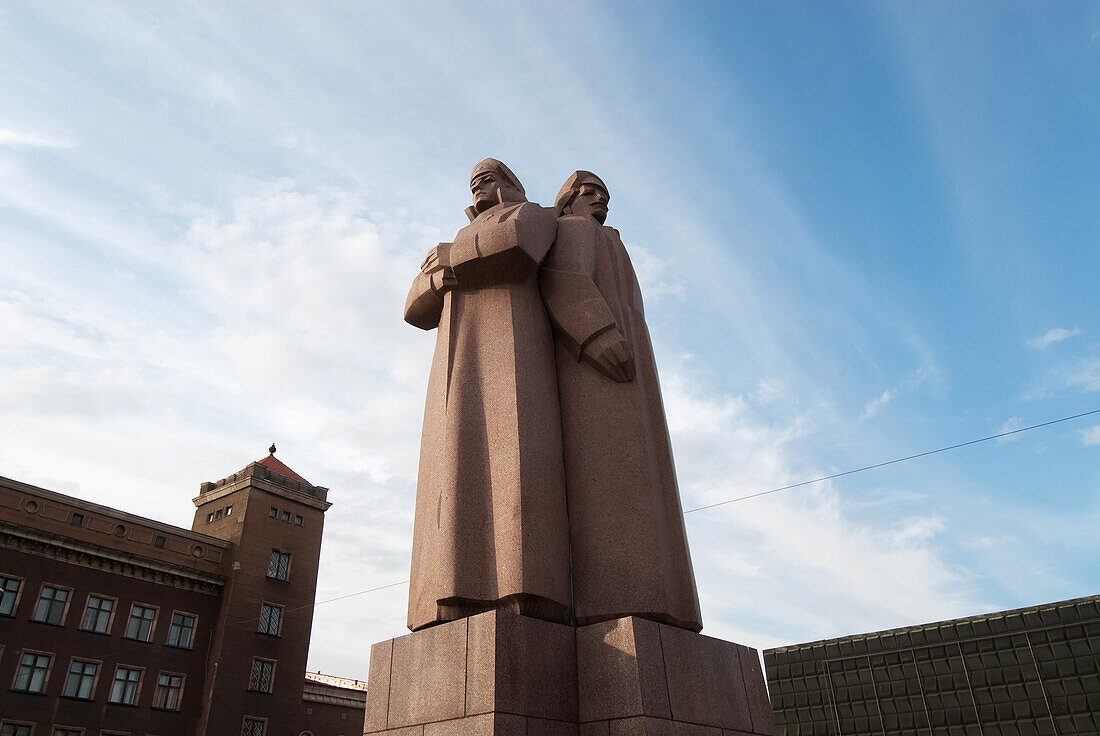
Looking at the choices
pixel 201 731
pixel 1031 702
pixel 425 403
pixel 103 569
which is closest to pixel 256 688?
pixel 201 731

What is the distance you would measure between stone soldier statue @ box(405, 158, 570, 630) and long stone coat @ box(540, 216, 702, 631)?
17cm

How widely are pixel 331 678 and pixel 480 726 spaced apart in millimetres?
54466

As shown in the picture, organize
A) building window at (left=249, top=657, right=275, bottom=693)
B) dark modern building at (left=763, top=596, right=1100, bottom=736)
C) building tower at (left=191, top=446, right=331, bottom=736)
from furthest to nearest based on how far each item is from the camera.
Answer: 1. dark modern building at (left=763, top=596, right=1100, bottom=736)
2. building window at (left=249, top=657, right=275, bottom=693)
3. building tower at (left=191, top=446, right=331, bottom=736)

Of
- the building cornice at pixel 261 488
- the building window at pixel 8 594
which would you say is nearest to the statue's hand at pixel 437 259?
the building window at pixel 8 594

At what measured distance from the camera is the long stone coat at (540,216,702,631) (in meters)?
5.71

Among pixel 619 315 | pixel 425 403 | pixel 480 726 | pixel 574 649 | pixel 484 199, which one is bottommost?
pixel 480 726

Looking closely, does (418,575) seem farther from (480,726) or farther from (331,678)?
(331,678)

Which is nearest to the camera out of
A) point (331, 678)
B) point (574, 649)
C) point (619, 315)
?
point (574, 649)

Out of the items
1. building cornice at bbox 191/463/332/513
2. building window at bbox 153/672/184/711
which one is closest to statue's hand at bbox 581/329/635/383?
building window at bbox 153/672/184/711

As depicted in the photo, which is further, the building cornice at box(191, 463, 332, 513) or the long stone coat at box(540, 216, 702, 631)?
the building cornice at box(191, 463, 332, 513)

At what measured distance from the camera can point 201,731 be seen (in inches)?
1471

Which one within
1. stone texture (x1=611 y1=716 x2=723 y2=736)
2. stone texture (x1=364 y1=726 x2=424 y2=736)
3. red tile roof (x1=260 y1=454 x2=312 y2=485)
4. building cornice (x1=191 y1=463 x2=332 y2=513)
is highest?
red tile roof (x1=260 y1=454 x2=312 y2=485)

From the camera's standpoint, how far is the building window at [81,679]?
3491 centimetres

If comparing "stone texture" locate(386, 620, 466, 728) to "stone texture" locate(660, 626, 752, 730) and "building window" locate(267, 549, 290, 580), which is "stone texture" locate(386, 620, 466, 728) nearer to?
"stone texture" locate(660, 626, 752, 730)
